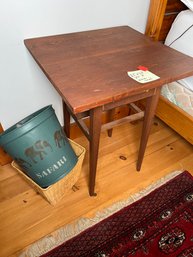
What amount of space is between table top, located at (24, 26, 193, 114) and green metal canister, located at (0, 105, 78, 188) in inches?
10.0

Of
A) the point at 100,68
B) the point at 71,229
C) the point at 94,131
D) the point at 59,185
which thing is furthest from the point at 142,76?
the point at 71,229

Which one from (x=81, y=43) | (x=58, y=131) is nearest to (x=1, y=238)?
(x=58, y=131)

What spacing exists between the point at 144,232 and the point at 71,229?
370 millimetres

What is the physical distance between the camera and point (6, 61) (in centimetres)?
106

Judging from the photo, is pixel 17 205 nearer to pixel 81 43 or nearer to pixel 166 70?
pixel 81 43

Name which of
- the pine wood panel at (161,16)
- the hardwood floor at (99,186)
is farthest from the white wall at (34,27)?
the hardwood floor at (99,186)

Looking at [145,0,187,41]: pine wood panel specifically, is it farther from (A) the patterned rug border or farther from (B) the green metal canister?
(A) the patterned rug border

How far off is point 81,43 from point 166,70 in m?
0.44

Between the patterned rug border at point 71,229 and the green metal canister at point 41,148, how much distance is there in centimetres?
25

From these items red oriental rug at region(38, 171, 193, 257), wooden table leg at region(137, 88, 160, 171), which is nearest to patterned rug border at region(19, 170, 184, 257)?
red oriental rug at region(38, 171, 193, 257)

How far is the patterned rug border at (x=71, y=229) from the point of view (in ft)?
3.40

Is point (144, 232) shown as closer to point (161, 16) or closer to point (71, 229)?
point (71, 229)

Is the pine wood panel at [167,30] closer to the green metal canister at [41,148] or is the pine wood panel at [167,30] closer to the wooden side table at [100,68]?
the wooden side table at [100,68]

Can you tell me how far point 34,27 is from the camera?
3.45 feet
